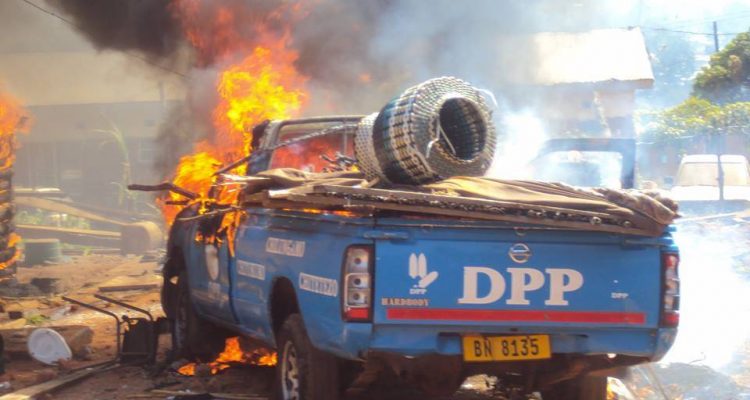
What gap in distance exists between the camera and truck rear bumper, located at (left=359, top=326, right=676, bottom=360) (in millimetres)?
4887

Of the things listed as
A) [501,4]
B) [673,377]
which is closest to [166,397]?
[673,377]

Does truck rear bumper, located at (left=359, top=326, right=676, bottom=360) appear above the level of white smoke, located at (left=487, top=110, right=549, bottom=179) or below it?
below

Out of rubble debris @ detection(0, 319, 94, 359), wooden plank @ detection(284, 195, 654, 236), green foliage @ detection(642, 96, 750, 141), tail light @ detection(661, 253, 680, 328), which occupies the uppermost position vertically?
green foliage @ detection(642, 96, 750, 141)

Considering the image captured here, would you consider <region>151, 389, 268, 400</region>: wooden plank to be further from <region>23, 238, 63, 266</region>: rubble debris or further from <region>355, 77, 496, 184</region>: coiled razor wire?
<region>23, 238, 63, 266</region>: rubble debris

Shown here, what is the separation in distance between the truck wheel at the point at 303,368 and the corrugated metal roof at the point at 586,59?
13391mm

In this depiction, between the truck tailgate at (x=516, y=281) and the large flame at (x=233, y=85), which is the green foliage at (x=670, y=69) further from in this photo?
the truck tailgate at (x=516, y=281)

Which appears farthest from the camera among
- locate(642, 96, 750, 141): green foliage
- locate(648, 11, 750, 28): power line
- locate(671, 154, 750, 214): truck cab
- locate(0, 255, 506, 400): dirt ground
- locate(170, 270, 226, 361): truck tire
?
locate(648, 11, 750, 28): power line

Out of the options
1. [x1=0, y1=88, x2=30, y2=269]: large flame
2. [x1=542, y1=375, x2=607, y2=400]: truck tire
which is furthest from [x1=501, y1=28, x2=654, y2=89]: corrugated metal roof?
[x1=542, y1=375, x2=607, y2=400]: truck tire

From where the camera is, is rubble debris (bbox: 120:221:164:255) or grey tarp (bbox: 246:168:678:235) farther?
rubble debris (bbox: 120:221:164:255)

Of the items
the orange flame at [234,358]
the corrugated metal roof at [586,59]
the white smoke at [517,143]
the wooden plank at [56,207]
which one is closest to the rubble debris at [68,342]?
the orange flame at [234,358]

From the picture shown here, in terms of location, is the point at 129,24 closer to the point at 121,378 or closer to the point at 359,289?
the point at 121,378

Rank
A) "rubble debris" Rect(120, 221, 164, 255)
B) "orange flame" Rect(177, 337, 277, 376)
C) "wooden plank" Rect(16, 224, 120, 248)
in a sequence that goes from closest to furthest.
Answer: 1. "orange flame" Rect(177, 337, 277, 376)
2. "rubble debris" Rect(120, 221, 164, 255)
3. "wooden plank" Rect(16, 224, 120, 248)

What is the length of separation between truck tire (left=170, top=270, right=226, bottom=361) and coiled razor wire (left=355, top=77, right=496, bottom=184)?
2.77m

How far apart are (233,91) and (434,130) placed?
5382 mm
